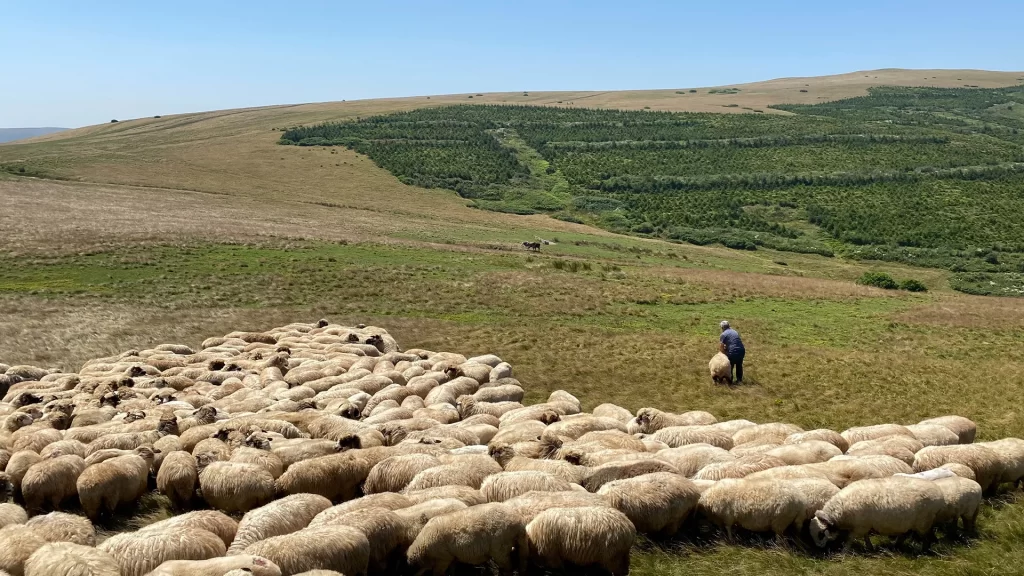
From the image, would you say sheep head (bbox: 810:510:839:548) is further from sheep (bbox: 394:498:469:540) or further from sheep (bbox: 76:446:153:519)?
sheep (bbox: 76:446:153:519)

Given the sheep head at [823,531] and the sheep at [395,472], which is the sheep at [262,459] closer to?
the sheep at [395,472]

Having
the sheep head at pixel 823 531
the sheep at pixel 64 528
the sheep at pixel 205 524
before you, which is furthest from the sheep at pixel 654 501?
the sheep at pixel 64 528

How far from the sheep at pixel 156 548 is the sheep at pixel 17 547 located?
839 mm

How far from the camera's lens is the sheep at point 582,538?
1003cm

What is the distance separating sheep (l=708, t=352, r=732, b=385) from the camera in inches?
897

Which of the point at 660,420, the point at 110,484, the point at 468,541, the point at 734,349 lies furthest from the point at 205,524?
the point at 734,349

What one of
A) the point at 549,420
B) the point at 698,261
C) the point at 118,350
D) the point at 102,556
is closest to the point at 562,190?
the point at 698,261

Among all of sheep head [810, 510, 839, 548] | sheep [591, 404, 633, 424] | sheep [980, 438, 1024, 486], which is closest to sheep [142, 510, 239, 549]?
sheep head [810, 510, 839, 548]

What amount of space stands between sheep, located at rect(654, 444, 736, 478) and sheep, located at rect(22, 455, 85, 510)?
1028 cm

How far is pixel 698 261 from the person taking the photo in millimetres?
58438

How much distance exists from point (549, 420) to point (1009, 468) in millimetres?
8790

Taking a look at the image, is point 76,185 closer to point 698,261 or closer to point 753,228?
point 698,261

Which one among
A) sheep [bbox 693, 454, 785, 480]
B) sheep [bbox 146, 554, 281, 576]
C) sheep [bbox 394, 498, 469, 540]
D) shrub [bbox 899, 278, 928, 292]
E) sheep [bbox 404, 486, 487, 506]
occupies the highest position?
sheep [bbox 146, 554, 281, 576]

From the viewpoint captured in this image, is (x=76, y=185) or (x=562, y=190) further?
(x=562, y=190)
